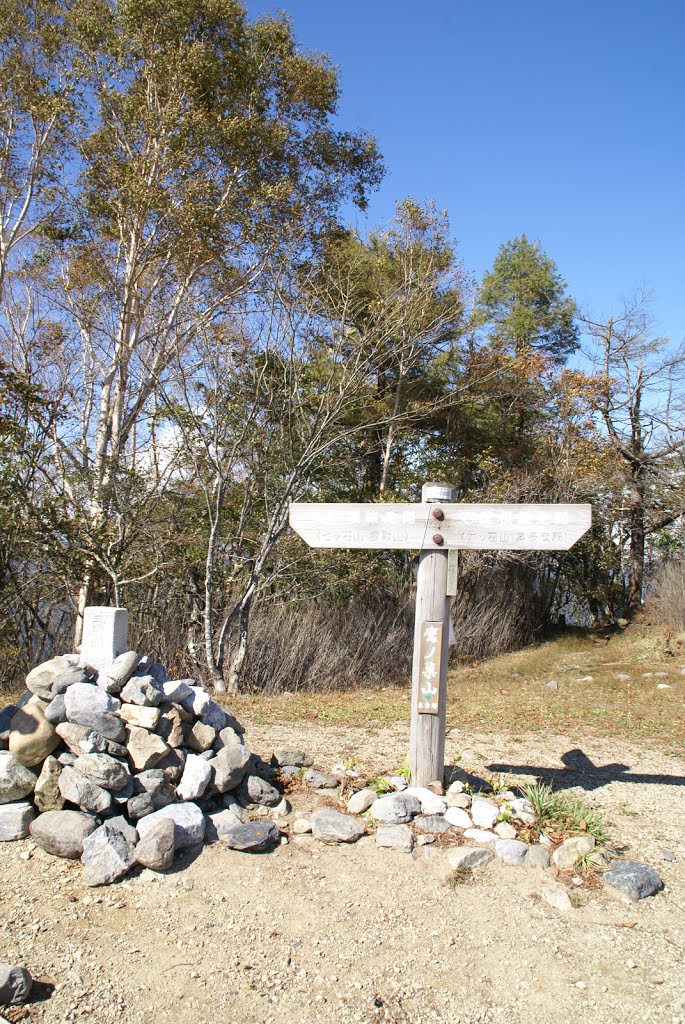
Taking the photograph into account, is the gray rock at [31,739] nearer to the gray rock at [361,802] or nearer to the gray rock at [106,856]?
the gray rock at [106,856]

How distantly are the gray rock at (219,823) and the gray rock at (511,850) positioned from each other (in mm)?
1293

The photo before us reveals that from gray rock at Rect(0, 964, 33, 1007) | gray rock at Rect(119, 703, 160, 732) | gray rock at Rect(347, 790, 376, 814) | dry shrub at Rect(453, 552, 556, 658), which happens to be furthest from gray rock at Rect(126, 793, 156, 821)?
dry shrub at Rect(453, 552, 556, 658)

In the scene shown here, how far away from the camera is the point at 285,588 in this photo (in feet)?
31.2

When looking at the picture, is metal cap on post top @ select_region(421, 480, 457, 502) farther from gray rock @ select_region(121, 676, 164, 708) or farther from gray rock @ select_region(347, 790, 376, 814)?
gray rock @ select_region(121, 676, 164, 708)

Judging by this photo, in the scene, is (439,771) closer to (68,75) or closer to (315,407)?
(315,407)

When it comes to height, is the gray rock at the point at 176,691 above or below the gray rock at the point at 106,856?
above

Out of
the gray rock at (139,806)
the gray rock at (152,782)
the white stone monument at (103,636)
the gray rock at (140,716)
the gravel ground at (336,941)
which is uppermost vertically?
the white stone monument at (103,636)

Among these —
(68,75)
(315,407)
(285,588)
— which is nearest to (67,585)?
(285,588)

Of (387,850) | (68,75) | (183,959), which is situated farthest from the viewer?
(68,75)

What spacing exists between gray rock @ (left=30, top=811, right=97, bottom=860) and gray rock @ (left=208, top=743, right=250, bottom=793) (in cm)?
67

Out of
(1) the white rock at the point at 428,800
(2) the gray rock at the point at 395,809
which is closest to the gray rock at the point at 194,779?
(2) the gray rock at the point at 395,809

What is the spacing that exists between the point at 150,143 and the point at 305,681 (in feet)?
27.8

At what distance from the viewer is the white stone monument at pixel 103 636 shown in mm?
4203

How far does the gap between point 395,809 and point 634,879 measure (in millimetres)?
1191
